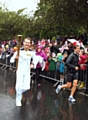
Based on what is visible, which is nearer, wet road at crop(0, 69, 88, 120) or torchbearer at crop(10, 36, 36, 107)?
wet road at crop(0, 69, 88, 120)

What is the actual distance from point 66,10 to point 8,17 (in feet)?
75.3

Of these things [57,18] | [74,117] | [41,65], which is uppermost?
[57,18]

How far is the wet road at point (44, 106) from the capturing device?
7893 mm

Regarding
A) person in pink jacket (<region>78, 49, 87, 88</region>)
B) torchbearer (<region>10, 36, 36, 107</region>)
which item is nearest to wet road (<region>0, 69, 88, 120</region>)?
person in pink jacket (<region>78, 49, 87, 88</region>)

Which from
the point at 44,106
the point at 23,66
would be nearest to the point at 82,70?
the point at 44,106

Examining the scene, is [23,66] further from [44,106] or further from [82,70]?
[82,70]

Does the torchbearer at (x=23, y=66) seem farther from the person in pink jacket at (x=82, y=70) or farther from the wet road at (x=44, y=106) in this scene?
the person in pink jacket at (x=82, y=70)

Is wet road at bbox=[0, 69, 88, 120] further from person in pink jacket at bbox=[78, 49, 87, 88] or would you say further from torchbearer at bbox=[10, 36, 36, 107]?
torchbearer at bbox=[10, 36, 36, 107]

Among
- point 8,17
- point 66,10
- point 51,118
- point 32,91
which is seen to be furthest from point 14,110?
point 8,17

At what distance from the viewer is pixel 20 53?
8.84m

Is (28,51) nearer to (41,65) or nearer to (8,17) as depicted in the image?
(41,65)

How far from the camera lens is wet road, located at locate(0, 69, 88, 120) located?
789 centimetres

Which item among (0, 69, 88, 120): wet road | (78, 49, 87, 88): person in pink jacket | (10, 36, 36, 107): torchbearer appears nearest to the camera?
(0, 69, 88, 120): wet road

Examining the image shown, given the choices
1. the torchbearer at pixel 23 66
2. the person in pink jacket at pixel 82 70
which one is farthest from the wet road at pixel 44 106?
the torchbearer at pixel 23 66
